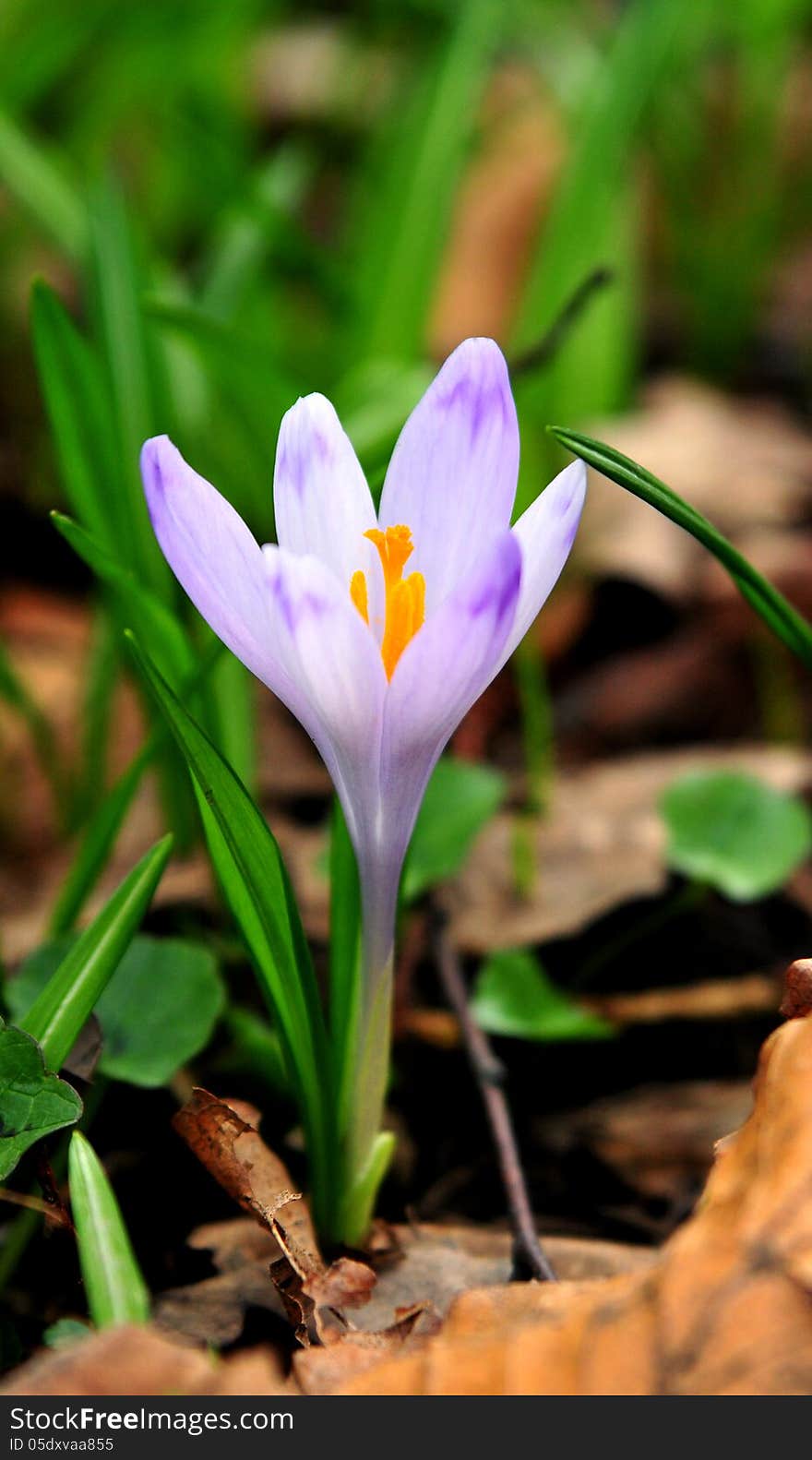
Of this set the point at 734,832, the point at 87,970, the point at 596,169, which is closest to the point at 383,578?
the point at 87,970


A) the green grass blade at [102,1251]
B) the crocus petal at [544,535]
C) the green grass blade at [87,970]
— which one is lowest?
the green grass blade at [102,1251]

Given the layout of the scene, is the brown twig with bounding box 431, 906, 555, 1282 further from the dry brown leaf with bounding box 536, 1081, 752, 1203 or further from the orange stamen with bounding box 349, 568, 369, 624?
the orange stamen with bounding box 349, 568, 369, 624

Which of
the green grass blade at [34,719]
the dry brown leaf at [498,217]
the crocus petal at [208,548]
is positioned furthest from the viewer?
the dry brown leaf at [498,217]

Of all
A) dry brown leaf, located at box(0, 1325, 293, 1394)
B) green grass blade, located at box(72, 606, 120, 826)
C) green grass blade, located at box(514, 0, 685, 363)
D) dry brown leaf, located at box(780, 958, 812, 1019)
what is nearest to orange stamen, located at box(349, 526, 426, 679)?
dry brown leaf, located at box(780, 958, 812, 1019)

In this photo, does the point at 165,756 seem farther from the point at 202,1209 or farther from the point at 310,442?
the point at 310,442

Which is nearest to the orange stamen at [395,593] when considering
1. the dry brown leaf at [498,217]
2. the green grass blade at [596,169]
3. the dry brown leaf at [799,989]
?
the dry brown leaf at [799,989]

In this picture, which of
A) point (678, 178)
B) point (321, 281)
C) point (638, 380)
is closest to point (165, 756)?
point (321, 281)

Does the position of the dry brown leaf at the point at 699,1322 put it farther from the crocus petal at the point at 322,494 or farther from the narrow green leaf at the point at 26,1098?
the crocus petal at the point at 322,494
